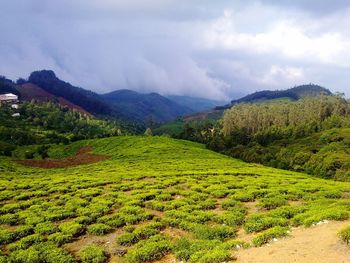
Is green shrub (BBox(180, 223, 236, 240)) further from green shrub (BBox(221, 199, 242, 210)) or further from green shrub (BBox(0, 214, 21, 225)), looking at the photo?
green shrub (BBox(0, 214, 21, 225))

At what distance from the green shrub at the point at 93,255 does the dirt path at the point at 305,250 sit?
801cm

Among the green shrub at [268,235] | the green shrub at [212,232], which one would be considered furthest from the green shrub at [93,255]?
the green shrub at [268,235]

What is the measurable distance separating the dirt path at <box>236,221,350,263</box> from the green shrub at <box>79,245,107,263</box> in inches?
315

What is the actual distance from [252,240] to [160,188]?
64.6ft

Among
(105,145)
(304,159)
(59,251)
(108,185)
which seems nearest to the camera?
(59,251)

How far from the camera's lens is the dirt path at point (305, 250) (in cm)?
1695

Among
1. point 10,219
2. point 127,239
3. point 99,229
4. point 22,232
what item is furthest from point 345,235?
point 10,219

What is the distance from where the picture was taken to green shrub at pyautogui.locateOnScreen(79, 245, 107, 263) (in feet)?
71.2

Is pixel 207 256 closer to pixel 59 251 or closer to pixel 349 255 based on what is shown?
pixel 349 255

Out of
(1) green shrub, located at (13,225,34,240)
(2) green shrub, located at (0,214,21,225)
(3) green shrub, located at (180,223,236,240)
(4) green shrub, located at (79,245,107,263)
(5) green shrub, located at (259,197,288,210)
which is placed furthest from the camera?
(2) green shrub, located at (0,214,21,225)

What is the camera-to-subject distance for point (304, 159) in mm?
116188

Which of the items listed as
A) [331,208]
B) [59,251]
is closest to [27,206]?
[59,251]

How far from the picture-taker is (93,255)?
72.6ft

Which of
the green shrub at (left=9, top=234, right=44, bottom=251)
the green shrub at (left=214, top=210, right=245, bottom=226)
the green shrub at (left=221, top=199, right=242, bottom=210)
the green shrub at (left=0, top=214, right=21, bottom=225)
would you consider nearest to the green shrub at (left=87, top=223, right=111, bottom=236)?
the green shrub at (left=9, top=234, right=44, bottom=251)
